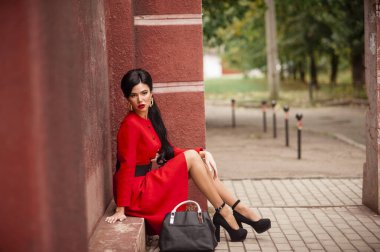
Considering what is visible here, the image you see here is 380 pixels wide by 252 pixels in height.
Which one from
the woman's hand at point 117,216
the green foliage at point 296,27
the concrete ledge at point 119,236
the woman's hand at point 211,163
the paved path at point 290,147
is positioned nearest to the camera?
the concrete ledge at point 119,236

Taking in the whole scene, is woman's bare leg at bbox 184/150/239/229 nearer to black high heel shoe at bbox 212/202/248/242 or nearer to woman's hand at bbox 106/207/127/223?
black high heel shoe at bbox 212/202/248/242

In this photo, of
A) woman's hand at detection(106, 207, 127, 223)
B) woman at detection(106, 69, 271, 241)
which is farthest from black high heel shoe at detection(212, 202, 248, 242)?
woman's hand at detection(106, 207, 127, 223)

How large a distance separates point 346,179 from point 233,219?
12.3ft

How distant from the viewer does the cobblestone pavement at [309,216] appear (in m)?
5.53

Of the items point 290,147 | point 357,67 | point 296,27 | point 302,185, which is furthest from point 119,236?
point 296,27

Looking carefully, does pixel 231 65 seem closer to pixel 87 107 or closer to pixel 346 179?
pixel 346 179

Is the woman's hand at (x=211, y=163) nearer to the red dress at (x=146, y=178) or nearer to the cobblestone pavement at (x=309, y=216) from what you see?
the red dress at (x=146, y=178)

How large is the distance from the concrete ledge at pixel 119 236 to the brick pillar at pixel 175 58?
1.55 meters

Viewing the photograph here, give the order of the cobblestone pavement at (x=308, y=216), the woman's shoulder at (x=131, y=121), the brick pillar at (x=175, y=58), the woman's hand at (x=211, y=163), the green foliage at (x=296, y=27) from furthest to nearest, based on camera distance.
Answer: the green foliage at (x=296, y=27) < the brick pillar at (x=175, y=58) < the cobblestone pavement at (x=308, y=216) < the woman's hand at (x=211, y=163) < the woman's shoulder at (x=131, y=121)

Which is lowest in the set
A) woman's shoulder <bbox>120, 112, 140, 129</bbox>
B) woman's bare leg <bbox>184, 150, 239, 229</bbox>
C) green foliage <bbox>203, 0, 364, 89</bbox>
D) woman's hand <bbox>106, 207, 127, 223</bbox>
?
woman's hand <bbox>106, 207, 127, 223</bbox>

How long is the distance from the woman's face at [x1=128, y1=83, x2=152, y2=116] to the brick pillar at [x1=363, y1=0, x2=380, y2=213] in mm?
2721

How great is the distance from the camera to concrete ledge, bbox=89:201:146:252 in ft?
14.7

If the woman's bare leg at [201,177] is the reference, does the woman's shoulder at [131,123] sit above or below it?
above

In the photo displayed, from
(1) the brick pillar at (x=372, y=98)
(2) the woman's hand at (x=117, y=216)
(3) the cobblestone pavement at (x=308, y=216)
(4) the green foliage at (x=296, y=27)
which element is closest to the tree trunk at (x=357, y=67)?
(4) the green foliage at (x=296, y=27)
